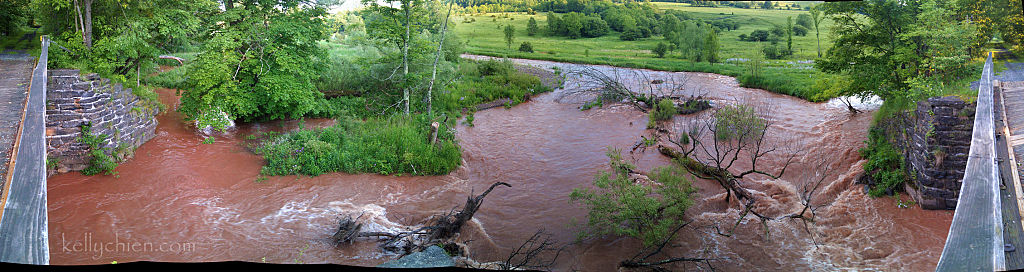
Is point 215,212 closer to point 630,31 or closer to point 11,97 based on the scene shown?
point 11,97

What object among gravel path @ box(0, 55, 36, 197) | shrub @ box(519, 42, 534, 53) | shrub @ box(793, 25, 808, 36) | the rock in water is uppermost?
shrub @ box(793, 25, 808, 36)

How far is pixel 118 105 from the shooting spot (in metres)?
6.40

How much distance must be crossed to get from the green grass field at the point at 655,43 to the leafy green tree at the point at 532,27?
8.3 inches

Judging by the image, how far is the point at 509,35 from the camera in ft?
66.3

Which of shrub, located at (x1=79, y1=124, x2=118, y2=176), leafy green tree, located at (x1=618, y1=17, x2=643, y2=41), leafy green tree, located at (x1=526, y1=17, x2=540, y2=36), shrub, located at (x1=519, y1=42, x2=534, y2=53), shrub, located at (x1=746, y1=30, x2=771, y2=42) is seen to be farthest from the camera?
shrub, located at (x1=519, y1=42, x2=534, y2=53)

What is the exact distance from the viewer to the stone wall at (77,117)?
5664mm

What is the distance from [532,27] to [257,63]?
1359cm

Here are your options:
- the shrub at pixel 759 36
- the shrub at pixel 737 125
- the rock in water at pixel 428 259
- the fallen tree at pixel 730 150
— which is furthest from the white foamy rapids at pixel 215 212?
the shrub at pixel 759 36

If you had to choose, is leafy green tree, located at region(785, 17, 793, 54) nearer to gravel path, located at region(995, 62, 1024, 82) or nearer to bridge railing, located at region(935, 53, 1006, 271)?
gravel path, located at region(995, 62, 1024, 82)

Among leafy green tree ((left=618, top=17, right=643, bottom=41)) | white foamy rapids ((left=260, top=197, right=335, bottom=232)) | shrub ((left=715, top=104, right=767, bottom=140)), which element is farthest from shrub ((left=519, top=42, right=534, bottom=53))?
white foamy rapids ((left=260, top=197, right=335, bottom=232))

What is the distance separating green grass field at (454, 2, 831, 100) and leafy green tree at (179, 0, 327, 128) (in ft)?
21.0

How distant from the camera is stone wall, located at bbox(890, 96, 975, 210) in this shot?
4914 millimetres

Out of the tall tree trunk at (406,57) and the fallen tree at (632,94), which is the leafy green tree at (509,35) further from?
the tall tree trunk at (406,57)

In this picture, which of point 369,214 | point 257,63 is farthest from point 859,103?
point 257,63
